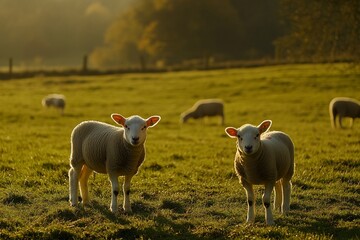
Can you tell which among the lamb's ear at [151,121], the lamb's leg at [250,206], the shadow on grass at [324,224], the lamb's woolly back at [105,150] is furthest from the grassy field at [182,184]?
the lamb's ear at [151,121]

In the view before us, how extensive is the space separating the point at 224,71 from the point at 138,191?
37.0m

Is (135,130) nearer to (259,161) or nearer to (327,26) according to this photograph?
(259,161)

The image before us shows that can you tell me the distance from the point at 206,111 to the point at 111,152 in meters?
19.3

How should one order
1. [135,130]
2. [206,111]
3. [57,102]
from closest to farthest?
[135,130] → [206,111] → [57,102]

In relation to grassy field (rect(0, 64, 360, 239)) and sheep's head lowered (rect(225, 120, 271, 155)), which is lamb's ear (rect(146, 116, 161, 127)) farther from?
sheep's head lowered (rect(225, 120, 271, 155))

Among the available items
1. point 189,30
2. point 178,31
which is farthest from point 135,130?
point 178,31

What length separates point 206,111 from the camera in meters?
28.8

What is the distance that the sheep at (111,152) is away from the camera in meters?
9.48

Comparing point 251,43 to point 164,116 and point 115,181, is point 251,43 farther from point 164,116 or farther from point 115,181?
point 115,181

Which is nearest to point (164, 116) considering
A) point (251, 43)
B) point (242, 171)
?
point (242, 171)

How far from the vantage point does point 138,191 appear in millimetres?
11320

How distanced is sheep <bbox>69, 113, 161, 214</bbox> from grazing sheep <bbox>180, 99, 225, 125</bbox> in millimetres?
17903

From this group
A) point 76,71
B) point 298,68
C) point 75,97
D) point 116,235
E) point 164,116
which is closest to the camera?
point 116,235

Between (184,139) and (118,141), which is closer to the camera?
(118,141)
